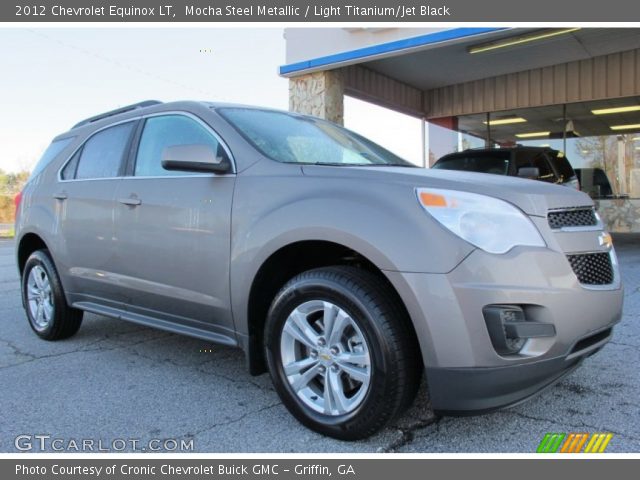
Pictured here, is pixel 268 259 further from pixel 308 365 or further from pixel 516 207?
pixel 516 207

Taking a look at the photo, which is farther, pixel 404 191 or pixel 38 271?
pixel 38 271

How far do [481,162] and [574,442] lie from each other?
5.37 metres

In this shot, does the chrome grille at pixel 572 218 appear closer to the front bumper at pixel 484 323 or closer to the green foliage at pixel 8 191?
the front bumper at pixel 484 323

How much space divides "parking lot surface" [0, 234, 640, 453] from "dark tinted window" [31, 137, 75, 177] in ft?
5.09

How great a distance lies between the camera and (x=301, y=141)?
344cm

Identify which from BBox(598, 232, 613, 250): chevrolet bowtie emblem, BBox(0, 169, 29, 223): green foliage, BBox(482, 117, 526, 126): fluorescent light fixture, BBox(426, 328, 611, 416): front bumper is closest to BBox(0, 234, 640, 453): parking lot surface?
BBox(426, 328, 611, 416): front bumper

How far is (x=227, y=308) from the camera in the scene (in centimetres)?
306

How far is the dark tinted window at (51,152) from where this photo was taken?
185 inches

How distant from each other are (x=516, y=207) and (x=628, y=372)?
181cm

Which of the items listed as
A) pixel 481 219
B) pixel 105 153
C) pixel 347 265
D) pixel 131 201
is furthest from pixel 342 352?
pixel 105 153

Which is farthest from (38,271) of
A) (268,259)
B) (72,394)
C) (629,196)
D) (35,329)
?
(629,196)

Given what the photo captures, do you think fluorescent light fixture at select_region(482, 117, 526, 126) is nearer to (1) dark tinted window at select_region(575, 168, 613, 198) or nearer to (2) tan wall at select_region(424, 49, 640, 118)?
(2) tan wall at select_region(424, 49, 640, 118)

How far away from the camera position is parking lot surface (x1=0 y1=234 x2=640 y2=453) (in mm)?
2619

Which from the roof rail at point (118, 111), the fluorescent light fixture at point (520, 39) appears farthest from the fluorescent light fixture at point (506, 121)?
the roof rail at point (118, 111)
